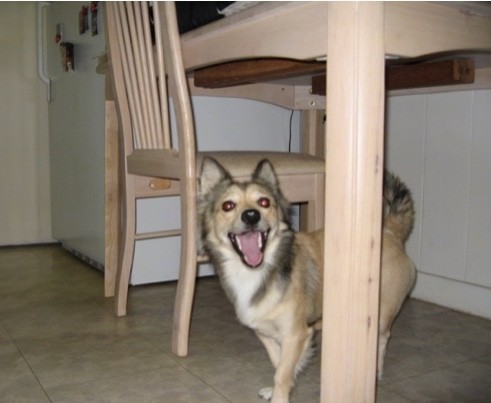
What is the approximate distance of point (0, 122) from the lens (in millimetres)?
3631

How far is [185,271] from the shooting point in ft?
5.71

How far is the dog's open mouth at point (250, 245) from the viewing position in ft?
4.93

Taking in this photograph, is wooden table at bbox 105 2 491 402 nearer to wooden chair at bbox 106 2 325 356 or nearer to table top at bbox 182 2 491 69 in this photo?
table top at bbox 182 2 491 69

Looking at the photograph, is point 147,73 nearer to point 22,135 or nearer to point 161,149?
point 161,149

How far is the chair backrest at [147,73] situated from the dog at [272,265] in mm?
244

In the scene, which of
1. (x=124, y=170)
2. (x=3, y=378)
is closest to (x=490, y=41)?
(x=124, y=170)

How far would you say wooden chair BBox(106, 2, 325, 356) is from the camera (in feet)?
5.60

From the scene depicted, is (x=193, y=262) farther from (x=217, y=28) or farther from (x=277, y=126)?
(x=277, y=126)

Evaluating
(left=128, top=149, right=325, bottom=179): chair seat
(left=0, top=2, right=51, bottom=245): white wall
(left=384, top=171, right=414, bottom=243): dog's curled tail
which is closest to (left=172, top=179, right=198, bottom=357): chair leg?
(left=128, top=149, right=325, bottom=179): chair seat

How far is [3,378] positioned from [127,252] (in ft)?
2.34

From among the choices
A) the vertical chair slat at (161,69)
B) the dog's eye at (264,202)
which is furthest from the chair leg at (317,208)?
the vertical chair slat at (161,69)

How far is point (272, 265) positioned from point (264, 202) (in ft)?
0.56

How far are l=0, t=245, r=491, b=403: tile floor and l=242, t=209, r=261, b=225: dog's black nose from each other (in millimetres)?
460

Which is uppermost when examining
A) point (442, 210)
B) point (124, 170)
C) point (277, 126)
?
point (277, 126)
